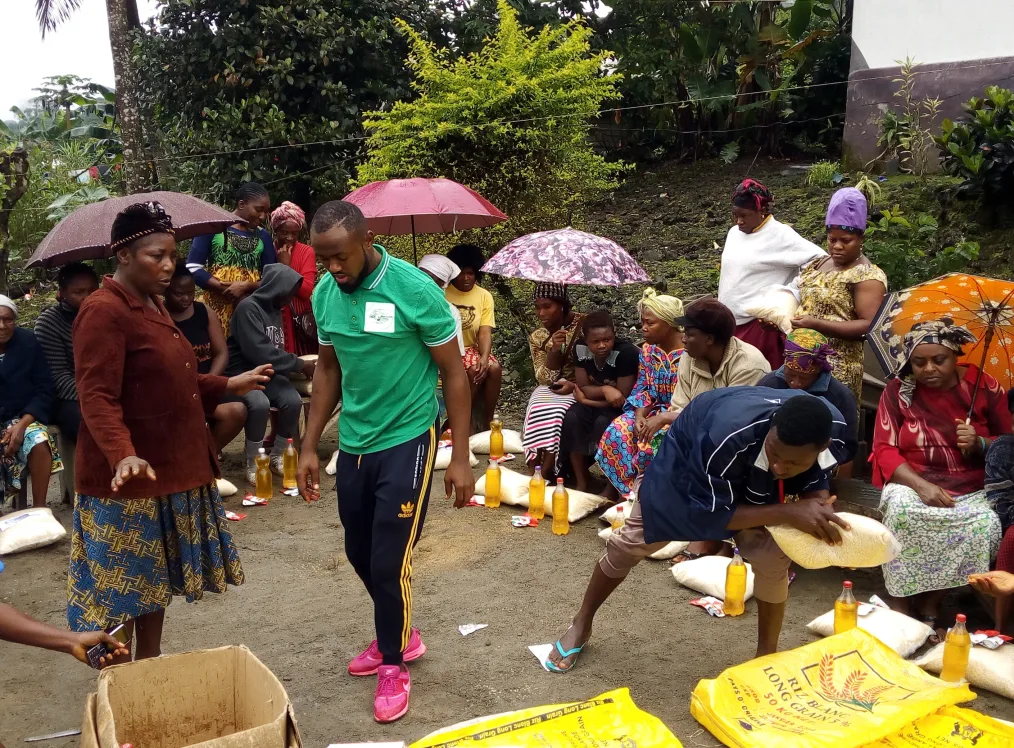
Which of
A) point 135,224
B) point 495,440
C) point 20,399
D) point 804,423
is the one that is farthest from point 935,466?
point 20,399

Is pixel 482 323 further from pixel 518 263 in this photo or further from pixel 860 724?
pixel 860 724

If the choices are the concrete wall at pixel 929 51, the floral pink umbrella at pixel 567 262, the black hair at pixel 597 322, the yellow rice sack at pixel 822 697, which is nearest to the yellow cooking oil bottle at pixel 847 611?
the yellow rice sack at pixel 822 697

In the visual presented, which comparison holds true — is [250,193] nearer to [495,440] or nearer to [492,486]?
[495,440]

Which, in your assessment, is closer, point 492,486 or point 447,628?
point 447,628

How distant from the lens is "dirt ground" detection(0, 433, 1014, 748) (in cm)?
380

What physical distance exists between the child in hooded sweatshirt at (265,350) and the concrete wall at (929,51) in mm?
6838

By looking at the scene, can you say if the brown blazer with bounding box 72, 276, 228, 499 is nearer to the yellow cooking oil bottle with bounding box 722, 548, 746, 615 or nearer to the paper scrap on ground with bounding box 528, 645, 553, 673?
the paper scrap on ground with bounding box 528, 645, 553, 673

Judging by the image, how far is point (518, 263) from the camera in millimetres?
6543

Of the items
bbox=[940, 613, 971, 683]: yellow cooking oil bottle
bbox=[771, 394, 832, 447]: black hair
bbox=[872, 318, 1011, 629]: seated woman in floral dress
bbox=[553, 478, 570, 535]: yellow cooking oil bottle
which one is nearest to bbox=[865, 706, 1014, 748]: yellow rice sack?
bbox=[940, 613, 971, 683]: yellow cooking oil bottle

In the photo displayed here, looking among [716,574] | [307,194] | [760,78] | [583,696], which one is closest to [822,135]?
[760,78]

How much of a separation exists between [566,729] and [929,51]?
8.67m

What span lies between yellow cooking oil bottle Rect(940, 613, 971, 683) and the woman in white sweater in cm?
233

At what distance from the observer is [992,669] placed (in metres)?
3.79

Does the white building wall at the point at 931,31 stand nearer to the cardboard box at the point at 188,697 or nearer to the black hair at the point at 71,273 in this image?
the black hair at the point at 71,273
